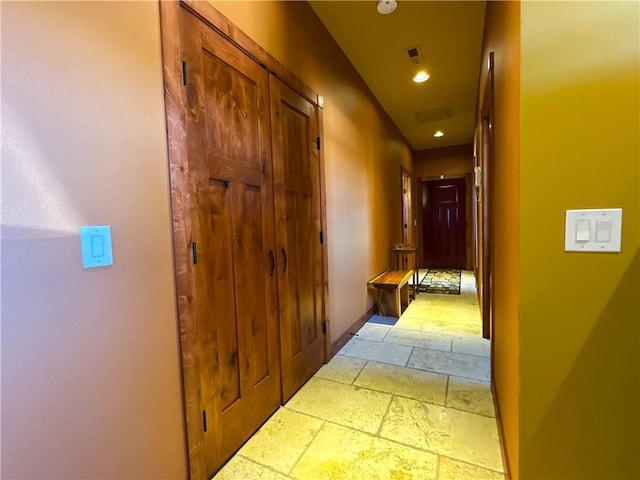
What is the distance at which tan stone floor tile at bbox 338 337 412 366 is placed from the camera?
259 centimetres

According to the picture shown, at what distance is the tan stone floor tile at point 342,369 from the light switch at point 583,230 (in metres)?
1.78

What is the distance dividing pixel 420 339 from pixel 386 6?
9.36 ft

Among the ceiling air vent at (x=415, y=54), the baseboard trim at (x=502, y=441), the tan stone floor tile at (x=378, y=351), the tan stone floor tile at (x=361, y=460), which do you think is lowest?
the tan stone floor tile at (x=361, y=460)

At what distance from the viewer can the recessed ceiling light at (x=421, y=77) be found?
133 inches

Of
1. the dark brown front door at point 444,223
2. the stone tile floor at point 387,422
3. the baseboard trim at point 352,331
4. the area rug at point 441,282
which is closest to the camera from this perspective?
the stone tile floor at point 387,422

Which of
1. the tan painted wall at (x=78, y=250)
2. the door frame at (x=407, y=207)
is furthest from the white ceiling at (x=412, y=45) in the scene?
the tan painted wall at (x=78, y=250)

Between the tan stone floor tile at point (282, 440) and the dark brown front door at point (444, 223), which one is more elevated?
the dark brown front door at point (444, 223)

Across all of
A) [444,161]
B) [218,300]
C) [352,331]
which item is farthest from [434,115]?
[218,300]

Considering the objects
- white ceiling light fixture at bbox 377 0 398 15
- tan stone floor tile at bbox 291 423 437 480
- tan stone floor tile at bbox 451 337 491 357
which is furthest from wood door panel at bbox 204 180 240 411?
tan stone floor tile at bbox 451 337 491 357

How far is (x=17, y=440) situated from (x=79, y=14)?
1.25 metres

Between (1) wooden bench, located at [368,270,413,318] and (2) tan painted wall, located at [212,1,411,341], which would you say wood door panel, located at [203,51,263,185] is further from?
(1) wooden bench, located at [368,270,413,318]

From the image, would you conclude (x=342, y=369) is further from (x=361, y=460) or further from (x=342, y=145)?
(x=342, y=145)

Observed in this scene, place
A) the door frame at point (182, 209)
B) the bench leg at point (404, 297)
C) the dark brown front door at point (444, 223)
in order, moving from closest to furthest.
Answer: the door frame at point (182, 209)
the bench leg at point (404, 297)
the dark brown front door at point (444, 223)

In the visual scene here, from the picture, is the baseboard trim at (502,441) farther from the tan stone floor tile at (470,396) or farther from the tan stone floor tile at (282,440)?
the tan stone floor tile at (282,440)
